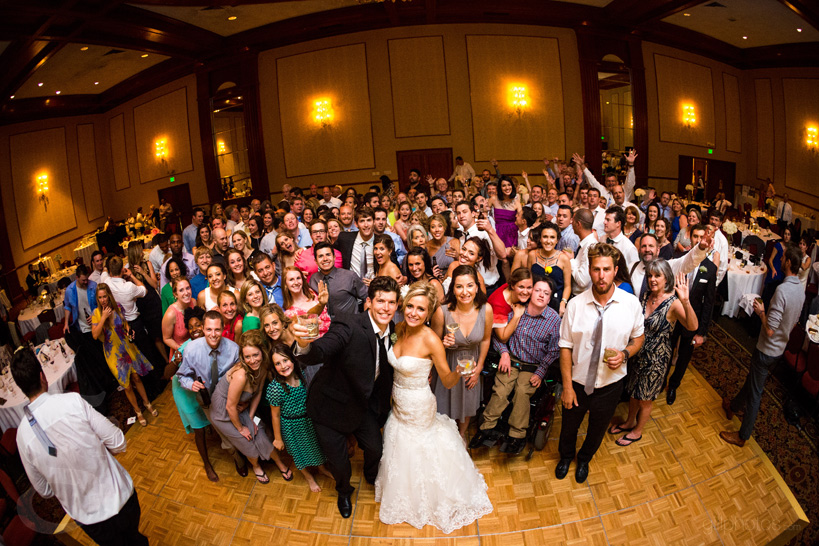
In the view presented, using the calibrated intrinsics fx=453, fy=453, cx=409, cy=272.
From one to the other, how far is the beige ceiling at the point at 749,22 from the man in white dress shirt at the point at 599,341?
9434mm

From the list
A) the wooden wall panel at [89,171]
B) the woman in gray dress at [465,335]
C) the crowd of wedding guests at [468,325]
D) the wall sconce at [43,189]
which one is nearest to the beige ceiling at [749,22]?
the crowd of wedding guests at [468,325]

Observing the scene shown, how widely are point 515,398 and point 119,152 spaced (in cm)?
1443

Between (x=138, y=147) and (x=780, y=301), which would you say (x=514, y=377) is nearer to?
(x=780, y=301)

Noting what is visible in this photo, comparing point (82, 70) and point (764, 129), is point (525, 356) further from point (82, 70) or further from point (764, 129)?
point (764, 129)

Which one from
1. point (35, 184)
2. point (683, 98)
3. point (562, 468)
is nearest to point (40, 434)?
point (562, 468)

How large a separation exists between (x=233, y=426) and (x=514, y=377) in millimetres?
1875

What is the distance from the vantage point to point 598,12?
9906 millimetres

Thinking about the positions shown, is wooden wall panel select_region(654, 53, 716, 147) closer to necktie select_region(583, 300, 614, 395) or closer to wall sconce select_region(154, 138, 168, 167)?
necktie select_region(583, 300, 614, 395)

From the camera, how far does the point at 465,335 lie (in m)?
2.87

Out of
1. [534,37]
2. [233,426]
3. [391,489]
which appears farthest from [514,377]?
[534,37]

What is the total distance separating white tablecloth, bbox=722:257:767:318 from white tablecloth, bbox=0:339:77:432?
7.12 metres

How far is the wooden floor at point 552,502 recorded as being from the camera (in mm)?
2740

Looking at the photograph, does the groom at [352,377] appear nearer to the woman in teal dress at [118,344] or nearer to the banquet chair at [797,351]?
the woman in teal dress at [118,344]

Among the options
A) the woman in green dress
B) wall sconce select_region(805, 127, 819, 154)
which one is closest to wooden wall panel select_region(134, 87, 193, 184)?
the woman in green dress
